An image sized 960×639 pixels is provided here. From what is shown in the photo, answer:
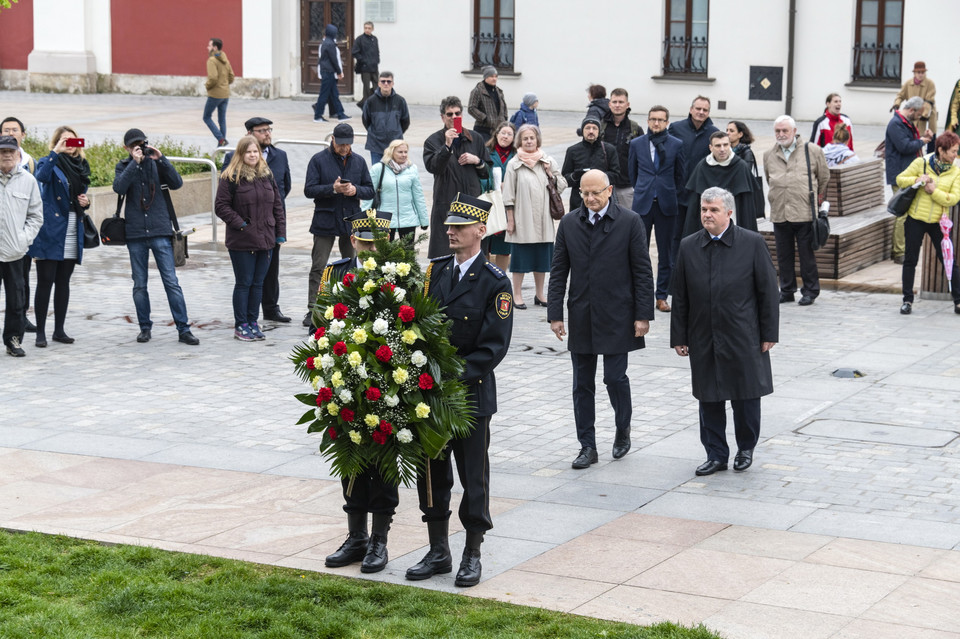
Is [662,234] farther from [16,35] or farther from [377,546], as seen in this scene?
[16,35]

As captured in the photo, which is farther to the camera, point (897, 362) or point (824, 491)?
point (897, 362)

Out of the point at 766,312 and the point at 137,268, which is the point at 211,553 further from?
the point at 137,268

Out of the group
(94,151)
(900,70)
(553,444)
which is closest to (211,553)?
(553,444)

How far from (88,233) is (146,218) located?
670 mm

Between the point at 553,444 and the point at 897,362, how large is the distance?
3765mm

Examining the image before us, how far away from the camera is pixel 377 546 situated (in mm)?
6953

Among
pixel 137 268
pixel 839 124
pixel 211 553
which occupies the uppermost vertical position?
pixel 839 124

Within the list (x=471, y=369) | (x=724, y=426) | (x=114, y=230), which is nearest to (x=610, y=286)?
(x=724, y=426)

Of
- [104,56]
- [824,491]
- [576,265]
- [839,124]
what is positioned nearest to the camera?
[824,491]

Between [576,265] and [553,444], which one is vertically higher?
[576,265]

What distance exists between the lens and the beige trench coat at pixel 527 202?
541 inches

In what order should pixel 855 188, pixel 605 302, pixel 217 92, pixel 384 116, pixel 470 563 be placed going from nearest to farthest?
pixel 470 563 < pixel 605 302 < pixel 855 188 < pixel 384 116 < pixel 217 92

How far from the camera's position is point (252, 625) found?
6.19 m

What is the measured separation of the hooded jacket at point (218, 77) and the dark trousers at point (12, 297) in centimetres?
1428
